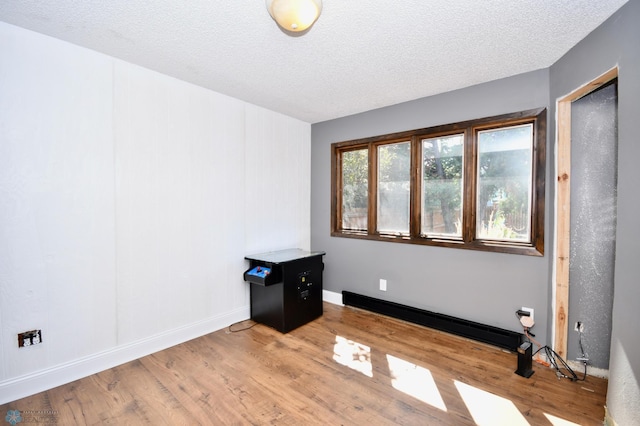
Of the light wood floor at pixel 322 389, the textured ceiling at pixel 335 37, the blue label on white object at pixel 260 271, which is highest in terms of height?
the textured ceiling at pixel 335 37

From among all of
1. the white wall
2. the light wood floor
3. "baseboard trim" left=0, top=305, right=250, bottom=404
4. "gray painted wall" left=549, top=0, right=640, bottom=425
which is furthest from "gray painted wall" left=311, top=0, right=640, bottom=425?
"baseboard trim" left=0, top=305, right=250, bottom=404

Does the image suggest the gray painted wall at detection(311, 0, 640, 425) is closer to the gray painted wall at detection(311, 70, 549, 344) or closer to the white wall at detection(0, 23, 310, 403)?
the gray painted wall at detection(311, 70, 549, 344)

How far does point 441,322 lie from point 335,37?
113 inches

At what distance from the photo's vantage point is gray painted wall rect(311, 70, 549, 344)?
8.47 feet

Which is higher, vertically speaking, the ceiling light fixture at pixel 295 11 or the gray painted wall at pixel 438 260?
the ceiling light fixture at pixel 295 11

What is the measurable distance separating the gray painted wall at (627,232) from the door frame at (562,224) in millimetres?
609

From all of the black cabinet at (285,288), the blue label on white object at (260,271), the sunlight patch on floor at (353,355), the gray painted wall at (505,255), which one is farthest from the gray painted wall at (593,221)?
the blue label on white object at (260,271)

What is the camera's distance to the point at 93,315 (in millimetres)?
2311

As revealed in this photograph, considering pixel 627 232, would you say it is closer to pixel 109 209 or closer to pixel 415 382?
pixel 415 382

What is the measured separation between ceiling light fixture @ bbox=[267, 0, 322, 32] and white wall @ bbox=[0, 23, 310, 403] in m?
1.65

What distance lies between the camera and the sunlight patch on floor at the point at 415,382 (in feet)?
6.58

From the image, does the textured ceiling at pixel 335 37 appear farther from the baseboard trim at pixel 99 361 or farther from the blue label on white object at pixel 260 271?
the baseboard trim at pixel 99 361

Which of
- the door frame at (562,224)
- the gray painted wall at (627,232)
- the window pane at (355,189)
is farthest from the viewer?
the window pane at (355,189)

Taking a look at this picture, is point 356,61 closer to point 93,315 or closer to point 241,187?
point 241,187
